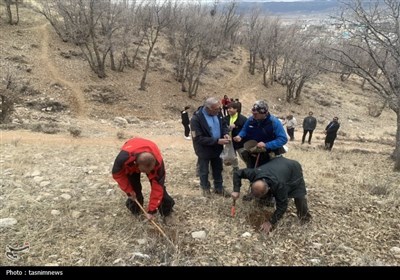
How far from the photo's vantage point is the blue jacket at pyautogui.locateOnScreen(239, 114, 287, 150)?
4.70m

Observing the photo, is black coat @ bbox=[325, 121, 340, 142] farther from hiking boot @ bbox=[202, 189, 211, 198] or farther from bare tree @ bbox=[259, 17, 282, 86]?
bare tree @ bbox=[259, 17, 282, 86]

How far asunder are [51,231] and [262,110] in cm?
305

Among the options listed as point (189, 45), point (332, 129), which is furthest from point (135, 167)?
point (189, 45)

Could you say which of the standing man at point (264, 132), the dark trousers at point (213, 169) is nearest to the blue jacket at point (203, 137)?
the dark trousers at point (213, 169)

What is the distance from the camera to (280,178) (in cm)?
404

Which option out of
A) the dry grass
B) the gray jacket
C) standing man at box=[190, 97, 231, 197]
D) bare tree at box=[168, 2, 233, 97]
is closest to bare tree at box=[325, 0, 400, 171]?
the gray jacket

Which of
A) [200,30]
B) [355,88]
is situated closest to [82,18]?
[200,30]

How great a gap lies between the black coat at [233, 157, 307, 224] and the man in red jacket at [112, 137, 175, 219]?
1.00 m

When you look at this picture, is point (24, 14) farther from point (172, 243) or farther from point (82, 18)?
point (172, 243)

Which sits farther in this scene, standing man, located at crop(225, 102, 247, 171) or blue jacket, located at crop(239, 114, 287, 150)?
standing man, located at crop(225, 102, 247, 171)

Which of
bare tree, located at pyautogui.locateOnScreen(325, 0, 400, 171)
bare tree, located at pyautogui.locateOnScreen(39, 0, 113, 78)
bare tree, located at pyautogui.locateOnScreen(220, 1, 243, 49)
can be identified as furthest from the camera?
bare tree, located at pyautogui.locateOnScreen(220, 1, 243, 49)

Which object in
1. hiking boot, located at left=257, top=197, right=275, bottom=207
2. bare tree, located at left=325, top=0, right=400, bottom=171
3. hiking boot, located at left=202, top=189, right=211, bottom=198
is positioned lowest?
hiking boot, located at left=202, top=189, right=211, bottom=198

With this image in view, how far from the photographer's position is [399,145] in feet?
33.9

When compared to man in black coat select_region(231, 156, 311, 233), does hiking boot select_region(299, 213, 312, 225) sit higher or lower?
lower
